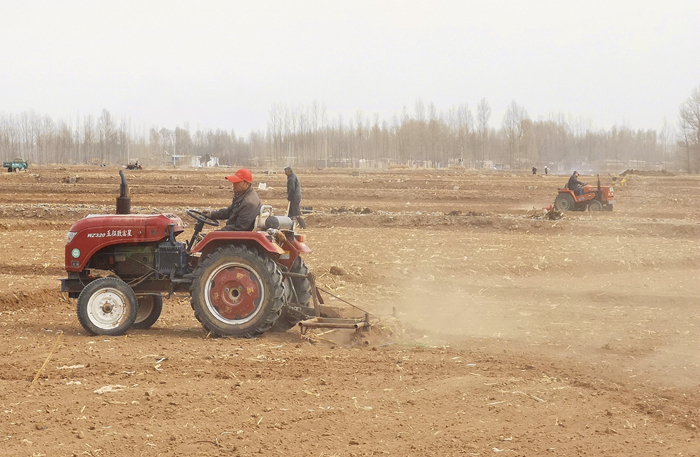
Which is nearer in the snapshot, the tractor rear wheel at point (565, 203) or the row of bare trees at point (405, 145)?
the tractor rear wheel at point (565, 203)

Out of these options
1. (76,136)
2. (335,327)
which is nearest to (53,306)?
(335,327)

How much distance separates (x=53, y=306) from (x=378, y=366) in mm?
6018

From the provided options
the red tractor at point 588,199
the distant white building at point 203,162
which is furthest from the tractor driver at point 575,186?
the distant white building at point 203,162

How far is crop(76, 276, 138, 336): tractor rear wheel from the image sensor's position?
27.9 ft

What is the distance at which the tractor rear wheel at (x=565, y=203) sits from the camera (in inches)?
1061

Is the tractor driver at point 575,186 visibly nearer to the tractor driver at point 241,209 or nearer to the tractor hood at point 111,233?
the tractor driver at point 241,209

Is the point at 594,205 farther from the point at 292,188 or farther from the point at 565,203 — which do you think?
the point at 292,188

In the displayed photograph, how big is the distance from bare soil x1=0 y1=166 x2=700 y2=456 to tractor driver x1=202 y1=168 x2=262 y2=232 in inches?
53.6

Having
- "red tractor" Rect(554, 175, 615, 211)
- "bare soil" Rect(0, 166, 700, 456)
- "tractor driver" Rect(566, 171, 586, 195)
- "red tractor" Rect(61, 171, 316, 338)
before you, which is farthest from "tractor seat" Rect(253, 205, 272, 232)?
"tractor driver" Rect(566, 171, 586, 195)

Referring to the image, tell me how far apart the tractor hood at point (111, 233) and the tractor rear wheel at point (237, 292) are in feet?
2.34

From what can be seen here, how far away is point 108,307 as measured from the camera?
28.1 feet

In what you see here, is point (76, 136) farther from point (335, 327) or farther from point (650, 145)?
point (335, 327)

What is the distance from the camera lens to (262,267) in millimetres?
8344

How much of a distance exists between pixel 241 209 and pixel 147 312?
1.98 m
